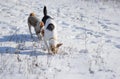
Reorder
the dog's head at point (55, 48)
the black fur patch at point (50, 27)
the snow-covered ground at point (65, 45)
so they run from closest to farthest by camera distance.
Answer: the snow-covered ground at point (65, 45)
the dog's head at point (55, 48)
the black fur patch at point (50, 27)

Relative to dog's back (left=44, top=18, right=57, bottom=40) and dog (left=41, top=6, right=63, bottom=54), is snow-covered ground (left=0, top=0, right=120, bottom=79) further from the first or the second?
dog's back (left=44, top=18, right=57, bottom=40)

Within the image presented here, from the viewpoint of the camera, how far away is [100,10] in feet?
52.5

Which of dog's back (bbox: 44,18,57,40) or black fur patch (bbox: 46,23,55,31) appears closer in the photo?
dog's back (bbox: 44,18,57,40)

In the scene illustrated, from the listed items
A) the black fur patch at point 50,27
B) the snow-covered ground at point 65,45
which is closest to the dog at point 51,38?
the black fur patch at point 50,27

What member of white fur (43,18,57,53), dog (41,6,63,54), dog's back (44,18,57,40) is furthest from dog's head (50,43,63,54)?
dog's back (44,18,57,40)

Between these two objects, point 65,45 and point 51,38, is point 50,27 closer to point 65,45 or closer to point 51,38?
point 51,38

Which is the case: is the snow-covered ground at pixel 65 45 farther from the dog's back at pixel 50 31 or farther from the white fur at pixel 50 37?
the dog's back at pixel 50 31

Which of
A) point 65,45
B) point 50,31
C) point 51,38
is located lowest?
point 65,45

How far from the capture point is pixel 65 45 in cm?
948

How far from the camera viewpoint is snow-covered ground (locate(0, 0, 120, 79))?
7.19 metres

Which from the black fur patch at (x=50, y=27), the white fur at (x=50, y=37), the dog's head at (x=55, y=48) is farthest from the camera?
the black fur patch at (x=50, y=27)

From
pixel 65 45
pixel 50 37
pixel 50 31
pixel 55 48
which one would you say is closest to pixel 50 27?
pixel 50 31

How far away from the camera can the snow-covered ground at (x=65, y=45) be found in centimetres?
719

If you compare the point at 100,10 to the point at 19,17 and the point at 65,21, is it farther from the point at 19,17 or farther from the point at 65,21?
the point at 19,17
